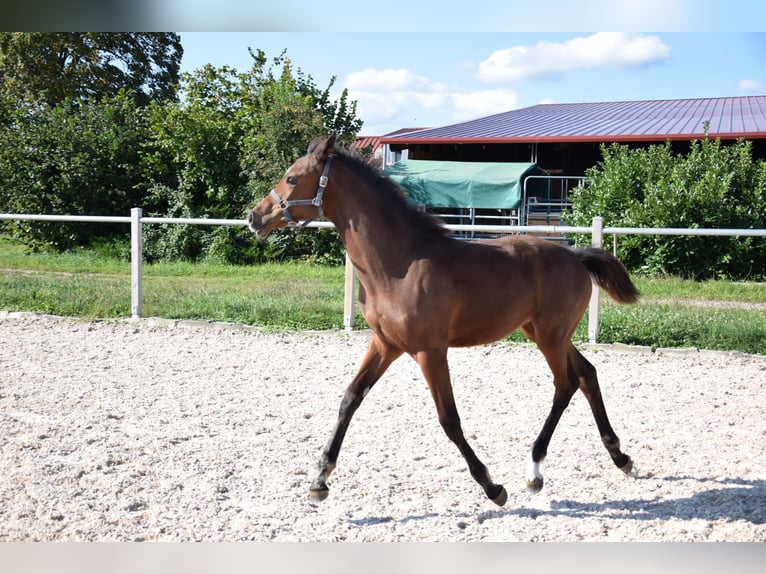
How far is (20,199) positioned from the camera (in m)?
16.4

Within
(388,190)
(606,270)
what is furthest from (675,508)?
(388,190)

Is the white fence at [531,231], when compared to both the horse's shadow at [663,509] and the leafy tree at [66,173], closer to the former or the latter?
the horse's shadow at [663,509]

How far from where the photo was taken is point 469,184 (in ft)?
57.6

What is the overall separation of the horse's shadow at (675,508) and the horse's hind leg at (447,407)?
135 millimetres

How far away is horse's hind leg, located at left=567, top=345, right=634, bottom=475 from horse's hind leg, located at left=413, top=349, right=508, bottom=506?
0.87 m

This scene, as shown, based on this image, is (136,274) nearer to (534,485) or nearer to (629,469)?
(534,485)

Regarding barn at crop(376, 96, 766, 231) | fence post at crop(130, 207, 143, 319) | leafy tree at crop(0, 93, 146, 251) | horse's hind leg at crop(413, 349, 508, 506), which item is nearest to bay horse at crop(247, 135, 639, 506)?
horse's hind leg at crop(413, 349, 508, 506)

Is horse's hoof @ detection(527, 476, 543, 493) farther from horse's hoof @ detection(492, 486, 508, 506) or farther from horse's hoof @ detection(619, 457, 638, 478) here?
horse's hoof @ detection(619, 457, 638, 478)

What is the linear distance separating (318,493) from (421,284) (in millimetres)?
1205

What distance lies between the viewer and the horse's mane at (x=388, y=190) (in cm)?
385

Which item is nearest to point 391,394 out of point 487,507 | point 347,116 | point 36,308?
point 487,507

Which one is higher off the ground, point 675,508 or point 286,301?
point 286,301

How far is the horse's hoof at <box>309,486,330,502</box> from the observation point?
12.2 ft

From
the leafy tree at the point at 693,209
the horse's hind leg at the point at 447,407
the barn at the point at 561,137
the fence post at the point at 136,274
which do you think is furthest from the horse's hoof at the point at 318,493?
the barn at the point at 561,137
